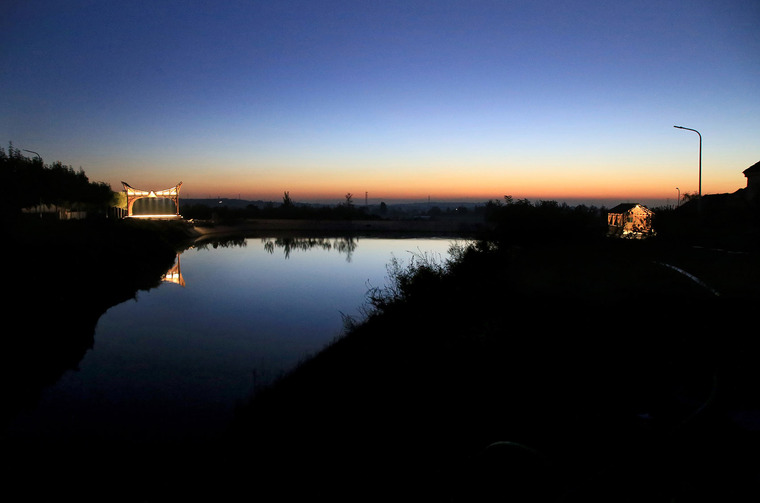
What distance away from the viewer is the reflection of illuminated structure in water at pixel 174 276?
20438 millimetres

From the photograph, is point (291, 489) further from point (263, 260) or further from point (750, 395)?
point (263, 260)

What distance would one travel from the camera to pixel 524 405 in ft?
18.4

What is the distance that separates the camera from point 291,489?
180 inches

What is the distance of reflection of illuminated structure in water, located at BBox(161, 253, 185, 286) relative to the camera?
2044 centimetres

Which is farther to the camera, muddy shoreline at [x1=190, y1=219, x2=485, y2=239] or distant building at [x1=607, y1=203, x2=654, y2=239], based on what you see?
muddy shoreline at [x1=190, y1=219, x2=485, y2=239]

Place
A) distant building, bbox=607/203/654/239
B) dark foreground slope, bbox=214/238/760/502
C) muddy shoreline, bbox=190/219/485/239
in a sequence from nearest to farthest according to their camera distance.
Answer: dark foreground slope, bbox=214/238/760/502 → distant building, bbox=607/203/654/239 → muddy shoreline, bbox=190/219/485/239

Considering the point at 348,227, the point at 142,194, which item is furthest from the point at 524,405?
the point at 348,227

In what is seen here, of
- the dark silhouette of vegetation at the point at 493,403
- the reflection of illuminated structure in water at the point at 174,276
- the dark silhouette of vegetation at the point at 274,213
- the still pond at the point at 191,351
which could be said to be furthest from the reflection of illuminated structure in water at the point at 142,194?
the dark silhouette of vegetation at the point at 493,403

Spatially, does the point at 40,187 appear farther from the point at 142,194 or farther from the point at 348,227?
the point at 348,227

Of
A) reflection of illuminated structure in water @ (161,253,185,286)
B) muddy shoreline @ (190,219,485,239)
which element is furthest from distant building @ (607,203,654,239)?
muddy shoreline @ (190,219,485,239)

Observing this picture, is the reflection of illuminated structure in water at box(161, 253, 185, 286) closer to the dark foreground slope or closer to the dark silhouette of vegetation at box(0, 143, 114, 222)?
the dark silhouette of vegetation at box(0, 143, 114, 222)

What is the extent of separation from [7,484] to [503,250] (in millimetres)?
12269

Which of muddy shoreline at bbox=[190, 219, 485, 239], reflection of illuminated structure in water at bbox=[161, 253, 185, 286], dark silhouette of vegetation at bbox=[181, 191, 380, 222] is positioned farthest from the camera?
dark silhouette of vegetation at bbox=[181, 191, 380, 222]

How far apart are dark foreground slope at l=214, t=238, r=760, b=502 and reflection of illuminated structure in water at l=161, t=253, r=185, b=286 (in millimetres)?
13077
